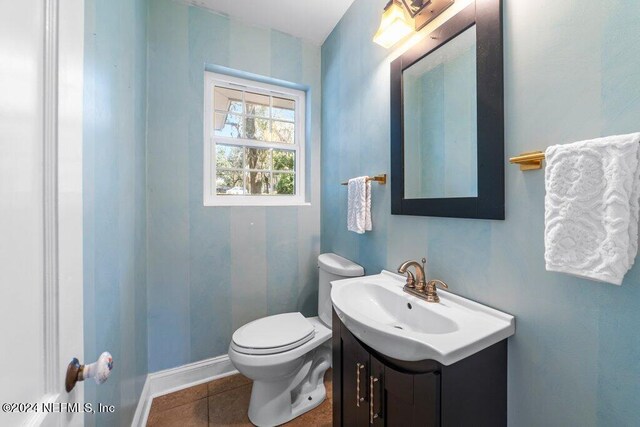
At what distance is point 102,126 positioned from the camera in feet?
2.68

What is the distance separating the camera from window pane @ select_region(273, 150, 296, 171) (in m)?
2.03

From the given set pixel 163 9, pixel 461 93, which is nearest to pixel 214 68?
pixel 163 9

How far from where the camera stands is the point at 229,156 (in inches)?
73.7

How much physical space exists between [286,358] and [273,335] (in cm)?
15

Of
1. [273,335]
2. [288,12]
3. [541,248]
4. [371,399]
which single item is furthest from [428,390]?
[288,12]

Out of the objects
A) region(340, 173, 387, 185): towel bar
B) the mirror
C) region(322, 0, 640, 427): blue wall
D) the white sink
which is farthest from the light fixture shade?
the white sink

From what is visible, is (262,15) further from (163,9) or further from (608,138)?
(608,138)

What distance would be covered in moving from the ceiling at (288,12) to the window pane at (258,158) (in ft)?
2.90

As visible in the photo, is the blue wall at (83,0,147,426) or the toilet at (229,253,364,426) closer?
the blue wall at (83,0,147,426)

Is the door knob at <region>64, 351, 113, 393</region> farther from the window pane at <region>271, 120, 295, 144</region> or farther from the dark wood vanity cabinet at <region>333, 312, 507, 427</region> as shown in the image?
the window pane at <region>271, 120, 295, 144</region>

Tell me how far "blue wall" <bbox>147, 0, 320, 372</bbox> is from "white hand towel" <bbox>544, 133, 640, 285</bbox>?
155cm

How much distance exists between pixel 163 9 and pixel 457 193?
202cm

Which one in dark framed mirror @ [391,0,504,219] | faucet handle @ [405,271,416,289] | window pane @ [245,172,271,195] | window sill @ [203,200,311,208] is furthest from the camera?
window pane @ [245,172,271,195]

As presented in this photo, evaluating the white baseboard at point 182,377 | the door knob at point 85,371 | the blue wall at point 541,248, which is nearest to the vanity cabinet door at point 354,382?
the blue wall at point 541,248
